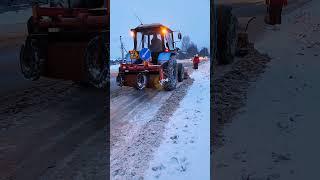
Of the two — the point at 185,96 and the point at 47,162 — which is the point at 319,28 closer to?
the point at 185,96

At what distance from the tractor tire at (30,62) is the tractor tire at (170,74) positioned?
1.71 metres

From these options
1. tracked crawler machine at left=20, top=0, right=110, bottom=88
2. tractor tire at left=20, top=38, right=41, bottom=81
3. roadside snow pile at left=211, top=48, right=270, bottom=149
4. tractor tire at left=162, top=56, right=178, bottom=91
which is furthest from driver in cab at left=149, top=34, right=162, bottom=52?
tractor tire at left=20, top=38, right=41, bottom=81

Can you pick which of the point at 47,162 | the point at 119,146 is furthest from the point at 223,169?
the point at 47,162

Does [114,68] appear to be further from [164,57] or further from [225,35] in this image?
[225,35]

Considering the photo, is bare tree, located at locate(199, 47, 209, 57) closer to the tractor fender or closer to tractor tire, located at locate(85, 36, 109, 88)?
the tractor fender

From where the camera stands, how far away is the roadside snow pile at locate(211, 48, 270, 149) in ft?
13.3

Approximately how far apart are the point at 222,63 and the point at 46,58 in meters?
2.44

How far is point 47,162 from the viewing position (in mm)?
3486

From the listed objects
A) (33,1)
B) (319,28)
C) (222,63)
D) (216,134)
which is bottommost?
(216,134)

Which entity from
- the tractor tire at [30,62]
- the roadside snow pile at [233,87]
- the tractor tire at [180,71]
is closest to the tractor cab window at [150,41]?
the tractor tire at [180,71]

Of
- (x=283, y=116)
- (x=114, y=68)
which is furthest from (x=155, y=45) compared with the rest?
(x=283, y=116)

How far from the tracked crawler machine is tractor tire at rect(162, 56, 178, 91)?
30.5 inches

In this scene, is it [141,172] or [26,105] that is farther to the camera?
[26,105]

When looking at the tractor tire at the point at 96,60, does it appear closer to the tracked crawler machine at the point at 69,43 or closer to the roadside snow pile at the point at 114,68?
the tracked crawler machine at the point at 69,43
